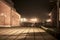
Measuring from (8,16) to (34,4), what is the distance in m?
16.9

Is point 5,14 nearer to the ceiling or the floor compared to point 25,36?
nearer to the ceiling

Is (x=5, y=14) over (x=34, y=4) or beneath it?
beneath

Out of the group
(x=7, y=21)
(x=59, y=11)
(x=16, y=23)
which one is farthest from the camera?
(x=16, y=23)

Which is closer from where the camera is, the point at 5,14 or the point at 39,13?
the point at 5,14

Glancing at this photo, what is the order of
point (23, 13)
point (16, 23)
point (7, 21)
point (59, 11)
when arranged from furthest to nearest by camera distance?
point (23, 13)
point (16, 23)
point (7, 21)
point (59, 11)

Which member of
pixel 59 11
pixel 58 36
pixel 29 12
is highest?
pixel 29 12

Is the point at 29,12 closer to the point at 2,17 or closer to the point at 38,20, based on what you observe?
the point at 38,20

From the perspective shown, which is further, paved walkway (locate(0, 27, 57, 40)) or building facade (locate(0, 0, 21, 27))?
building facade (locate(0, 0, 21, 27))

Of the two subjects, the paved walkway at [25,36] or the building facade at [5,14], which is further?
the building facade at [5,14]

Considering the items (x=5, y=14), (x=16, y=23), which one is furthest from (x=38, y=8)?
(x=5, y=14)

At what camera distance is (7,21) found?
102ft

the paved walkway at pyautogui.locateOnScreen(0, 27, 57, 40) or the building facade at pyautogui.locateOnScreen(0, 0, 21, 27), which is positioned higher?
the building facade at pyautogui.locateOnScreen(0, 0, 21, 27)

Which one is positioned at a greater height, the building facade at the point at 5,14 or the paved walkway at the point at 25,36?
the building facade at the point at 5,14

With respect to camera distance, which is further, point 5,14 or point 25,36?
point 5,14
